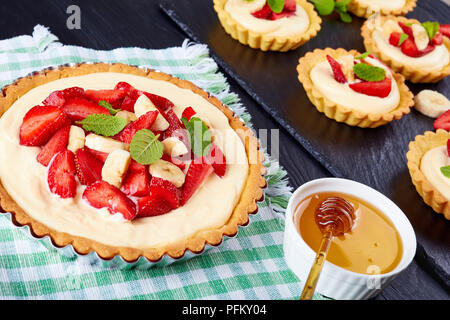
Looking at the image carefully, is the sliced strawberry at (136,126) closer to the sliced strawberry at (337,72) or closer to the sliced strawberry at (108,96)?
the sliced strawberry at (108,96)

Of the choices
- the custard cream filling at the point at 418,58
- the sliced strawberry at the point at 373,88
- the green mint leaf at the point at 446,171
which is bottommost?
the green mint leaf at the point at 446,171

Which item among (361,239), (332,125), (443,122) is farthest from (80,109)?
(443,122)

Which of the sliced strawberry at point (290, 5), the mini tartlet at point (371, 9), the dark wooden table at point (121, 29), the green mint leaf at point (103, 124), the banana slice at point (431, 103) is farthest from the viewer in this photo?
the mini tartlet at point (371, 9)

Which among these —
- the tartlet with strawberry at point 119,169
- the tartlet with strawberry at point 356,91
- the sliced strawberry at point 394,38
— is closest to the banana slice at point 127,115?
the tartlet with strawberry at point 119,169

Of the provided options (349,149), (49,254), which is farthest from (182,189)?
(349,149)

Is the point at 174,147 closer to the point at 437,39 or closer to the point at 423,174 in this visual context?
the point at 423,174

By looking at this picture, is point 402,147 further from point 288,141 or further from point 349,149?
point 288,141
